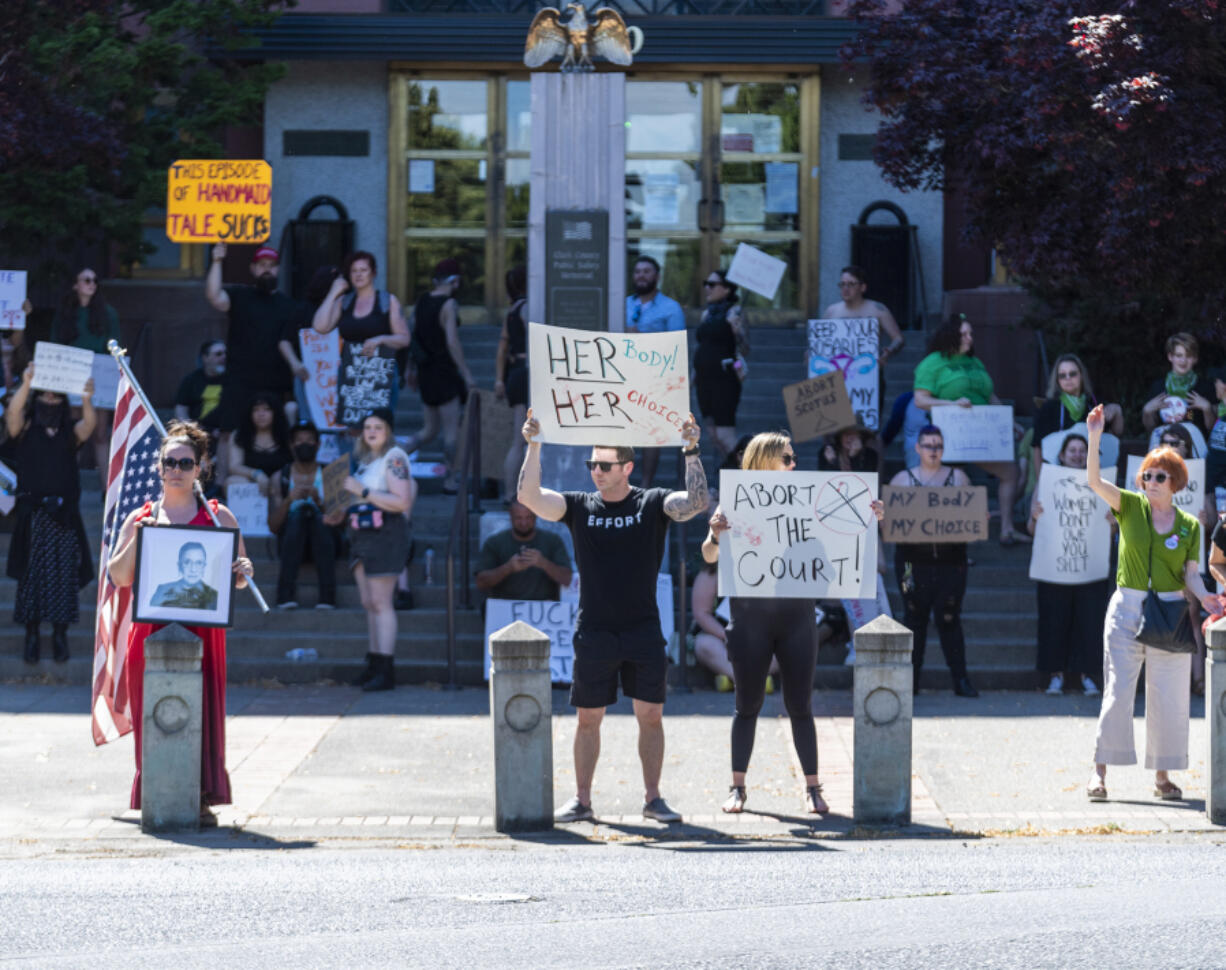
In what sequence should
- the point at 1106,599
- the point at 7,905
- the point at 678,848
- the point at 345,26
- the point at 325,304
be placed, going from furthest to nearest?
1. the point at 345,26
2. the point at 325,304
3. the point at 1106,599
4. the point at 678,848
5. the point at 7,905

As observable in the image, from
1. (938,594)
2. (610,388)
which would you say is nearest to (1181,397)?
(938,594)

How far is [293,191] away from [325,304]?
6714 mm

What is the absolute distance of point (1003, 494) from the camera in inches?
576

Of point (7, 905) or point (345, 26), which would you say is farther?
point (345, 26)

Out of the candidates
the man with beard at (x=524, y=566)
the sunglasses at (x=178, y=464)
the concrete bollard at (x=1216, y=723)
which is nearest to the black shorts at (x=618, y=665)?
the sunglasses at (x=178, y=464)

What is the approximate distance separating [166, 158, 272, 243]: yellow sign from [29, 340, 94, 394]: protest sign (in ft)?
6.59

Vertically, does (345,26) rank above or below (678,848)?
above

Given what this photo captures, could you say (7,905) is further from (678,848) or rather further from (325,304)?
(325,304)

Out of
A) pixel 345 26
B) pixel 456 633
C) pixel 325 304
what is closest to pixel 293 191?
pixel 345 26

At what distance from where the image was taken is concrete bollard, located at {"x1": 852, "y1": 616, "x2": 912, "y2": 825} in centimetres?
886

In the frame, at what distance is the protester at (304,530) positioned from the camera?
1337 cm

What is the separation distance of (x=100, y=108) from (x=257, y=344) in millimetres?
3535

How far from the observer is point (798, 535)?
9352 mm

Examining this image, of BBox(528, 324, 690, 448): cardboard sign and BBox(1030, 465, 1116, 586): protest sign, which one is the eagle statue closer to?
BBox(1030, 465, 1116, 586): protest sign
